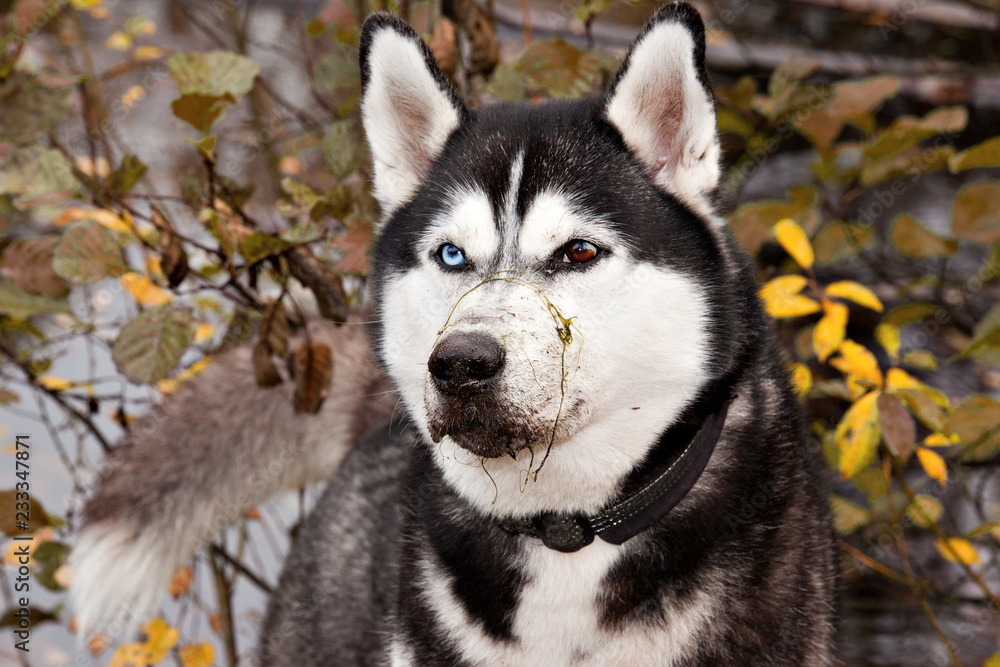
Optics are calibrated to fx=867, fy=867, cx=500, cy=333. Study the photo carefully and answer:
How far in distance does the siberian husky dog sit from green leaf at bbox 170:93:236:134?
0.37 metres

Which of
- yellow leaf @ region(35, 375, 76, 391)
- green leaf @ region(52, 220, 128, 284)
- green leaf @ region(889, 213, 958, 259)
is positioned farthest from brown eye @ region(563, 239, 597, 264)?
yellow leaf @ region(35, 375, 76, 391)

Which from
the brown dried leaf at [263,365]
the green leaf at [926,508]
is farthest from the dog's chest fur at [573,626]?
the green leaf at [926,508]

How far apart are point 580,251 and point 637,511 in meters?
0.54

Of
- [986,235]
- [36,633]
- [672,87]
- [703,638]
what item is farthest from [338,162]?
[36,633]

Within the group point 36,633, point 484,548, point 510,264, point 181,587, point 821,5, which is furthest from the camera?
point 821,5

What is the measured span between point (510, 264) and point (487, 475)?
0.45 meters

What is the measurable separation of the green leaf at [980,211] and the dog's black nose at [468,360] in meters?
1.93

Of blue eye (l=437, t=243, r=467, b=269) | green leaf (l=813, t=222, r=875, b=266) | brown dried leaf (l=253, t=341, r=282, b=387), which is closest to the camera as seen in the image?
blue eye (l=437, t=243, r=467, b=269)

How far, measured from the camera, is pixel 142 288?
106 inches

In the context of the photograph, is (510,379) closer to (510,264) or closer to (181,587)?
(510,264)

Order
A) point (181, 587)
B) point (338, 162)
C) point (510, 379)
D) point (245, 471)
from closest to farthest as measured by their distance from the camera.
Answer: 1. point (510, 379)
2. point (338, 162)
3. point (245, 471)
4. point (181, 587)

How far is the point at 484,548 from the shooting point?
190 cm

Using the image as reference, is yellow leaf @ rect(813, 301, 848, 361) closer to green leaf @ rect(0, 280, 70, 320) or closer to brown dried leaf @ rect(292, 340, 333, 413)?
brown dried leaf @ rect(292, 340, 333, 413)

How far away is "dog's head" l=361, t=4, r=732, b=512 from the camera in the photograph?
5.22ft
